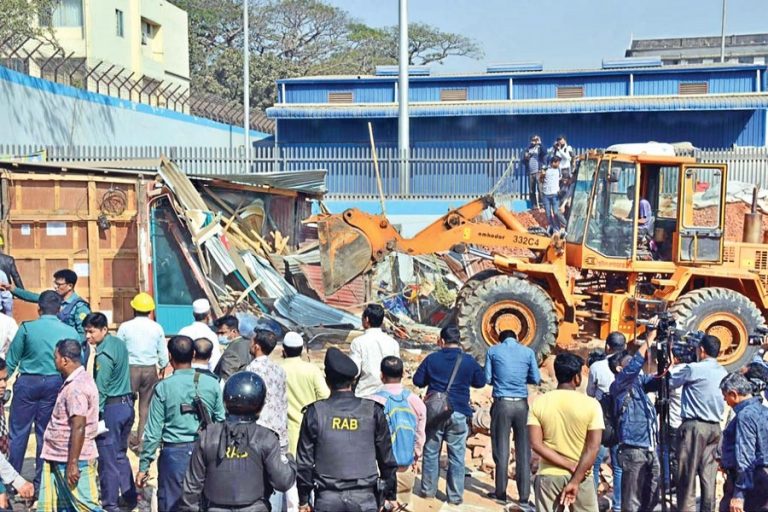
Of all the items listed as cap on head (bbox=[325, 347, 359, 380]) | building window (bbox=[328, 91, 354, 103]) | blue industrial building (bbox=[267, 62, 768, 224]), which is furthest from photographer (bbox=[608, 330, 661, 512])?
building window (bbox=[328, 91, 354, 103])

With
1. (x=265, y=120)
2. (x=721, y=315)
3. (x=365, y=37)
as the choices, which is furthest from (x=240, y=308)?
(x=365, y=37)

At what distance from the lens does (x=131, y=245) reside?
12562 mm

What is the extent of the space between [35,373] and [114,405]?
2.31 ft

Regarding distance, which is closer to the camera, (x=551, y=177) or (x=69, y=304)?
(x=69, y=304)

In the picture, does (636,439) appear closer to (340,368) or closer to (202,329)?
(340,368)

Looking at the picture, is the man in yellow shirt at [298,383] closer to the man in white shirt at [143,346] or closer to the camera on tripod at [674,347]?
the man in white shirt at [143,346]

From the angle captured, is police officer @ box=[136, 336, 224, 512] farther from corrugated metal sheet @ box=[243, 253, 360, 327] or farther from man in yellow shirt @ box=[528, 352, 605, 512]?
corrugated metal sheet @ box=[243, 253, 360, 327]

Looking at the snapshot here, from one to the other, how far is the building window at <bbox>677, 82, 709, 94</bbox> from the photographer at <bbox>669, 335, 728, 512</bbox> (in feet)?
69.5

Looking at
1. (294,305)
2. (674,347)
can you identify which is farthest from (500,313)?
(674,347)

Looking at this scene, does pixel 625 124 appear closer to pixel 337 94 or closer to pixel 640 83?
pixel 640 83

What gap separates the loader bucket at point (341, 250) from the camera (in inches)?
478

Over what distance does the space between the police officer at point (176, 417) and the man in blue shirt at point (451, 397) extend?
2.11 m

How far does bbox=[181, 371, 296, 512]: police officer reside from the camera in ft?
14.3

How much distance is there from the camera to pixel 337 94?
90.0 feet
